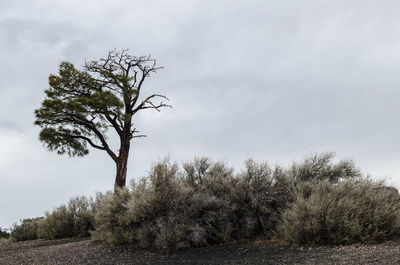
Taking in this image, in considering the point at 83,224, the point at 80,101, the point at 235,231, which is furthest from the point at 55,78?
the point at 235,231

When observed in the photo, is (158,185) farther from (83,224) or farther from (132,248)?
(83,224)

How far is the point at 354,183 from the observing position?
36.2ft

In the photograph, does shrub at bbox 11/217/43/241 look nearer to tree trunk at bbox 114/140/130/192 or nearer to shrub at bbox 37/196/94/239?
shrub at bbox 37/196/94/239

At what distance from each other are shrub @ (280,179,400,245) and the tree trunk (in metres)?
12.3

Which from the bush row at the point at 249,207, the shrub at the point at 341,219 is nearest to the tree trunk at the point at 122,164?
the bush row at the point at 249,207

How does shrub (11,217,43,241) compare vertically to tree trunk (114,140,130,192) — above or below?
below

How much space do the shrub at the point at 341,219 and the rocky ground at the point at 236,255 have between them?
1.27 ft

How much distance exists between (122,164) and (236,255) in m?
12.9

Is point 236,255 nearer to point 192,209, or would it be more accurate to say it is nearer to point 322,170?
point 192,209

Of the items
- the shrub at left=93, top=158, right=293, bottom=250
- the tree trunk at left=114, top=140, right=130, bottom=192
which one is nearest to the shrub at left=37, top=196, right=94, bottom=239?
the tree trunk at left=114, top=140, right=130, bottom=192

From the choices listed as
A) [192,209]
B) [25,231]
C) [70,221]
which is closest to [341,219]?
[192,209]

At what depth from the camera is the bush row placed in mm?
9430

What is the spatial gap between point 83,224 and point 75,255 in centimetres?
655

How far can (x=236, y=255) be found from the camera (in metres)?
9.12
